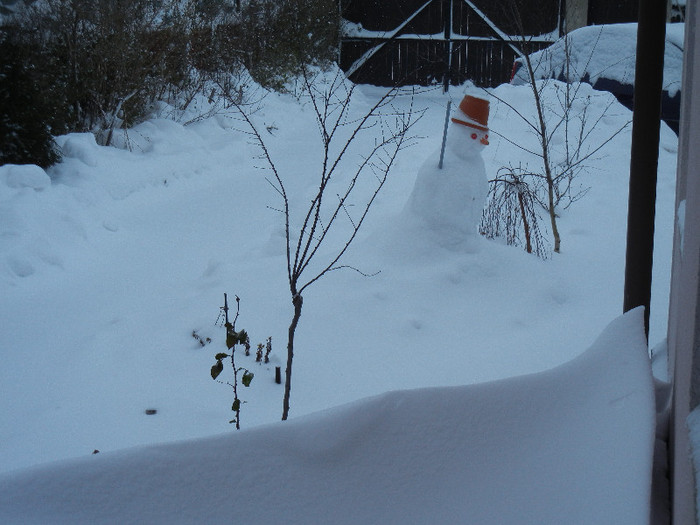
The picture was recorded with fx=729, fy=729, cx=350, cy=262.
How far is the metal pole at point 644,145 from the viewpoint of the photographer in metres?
2.24

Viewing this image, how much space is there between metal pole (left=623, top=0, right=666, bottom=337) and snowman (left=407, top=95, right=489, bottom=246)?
2270 millimetres

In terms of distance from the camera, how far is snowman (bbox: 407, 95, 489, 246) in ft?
15.3

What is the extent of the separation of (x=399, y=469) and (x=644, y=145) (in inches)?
63.4

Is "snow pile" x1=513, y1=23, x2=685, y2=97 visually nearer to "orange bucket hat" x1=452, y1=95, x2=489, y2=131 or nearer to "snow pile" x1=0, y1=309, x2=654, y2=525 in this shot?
"orange bucket hat" x1=452, y1=95, x2=489, y2=131

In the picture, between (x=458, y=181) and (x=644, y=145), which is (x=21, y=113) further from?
(x=644, y=145)

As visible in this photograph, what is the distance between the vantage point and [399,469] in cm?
121

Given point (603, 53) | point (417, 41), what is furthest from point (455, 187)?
point (417, 41)

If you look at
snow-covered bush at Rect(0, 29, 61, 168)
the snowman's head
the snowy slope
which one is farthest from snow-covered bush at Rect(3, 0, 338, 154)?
the snowman's head

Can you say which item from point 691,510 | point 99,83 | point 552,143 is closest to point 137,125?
point 99,83

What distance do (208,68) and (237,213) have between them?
15.8 ft

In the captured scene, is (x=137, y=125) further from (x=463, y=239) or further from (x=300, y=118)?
(x=463, y=239)

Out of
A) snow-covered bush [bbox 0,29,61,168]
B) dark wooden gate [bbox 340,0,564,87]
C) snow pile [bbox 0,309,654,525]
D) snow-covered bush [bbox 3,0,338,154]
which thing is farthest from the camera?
dark wooden gate [bbox 340,0,564,87]

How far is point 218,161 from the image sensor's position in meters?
8.45

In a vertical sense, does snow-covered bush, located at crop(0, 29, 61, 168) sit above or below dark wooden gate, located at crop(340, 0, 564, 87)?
below
